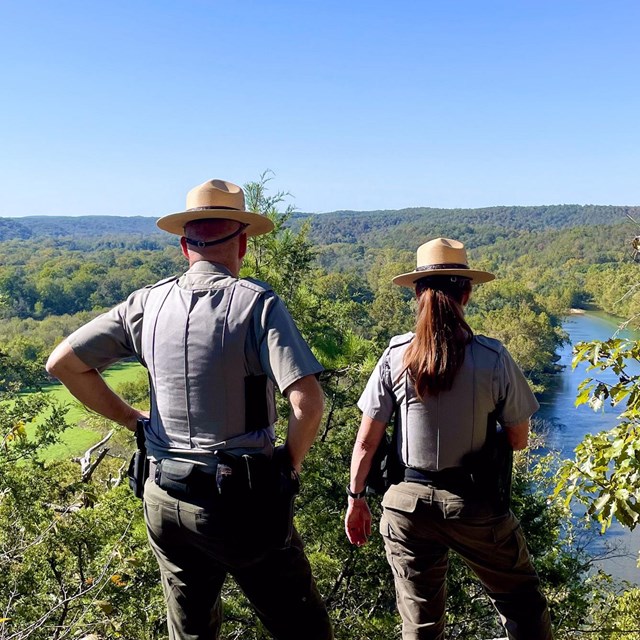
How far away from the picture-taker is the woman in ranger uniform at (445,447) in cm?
207

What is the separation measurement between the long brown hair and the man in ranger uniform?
45 cm

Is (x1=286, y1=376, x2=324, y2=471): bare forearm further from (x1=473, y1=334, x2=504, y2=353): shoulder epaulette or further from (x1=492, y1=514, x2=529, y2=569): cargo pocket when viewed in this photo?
(x1=492, y1=514, x2=529, y2=569): cargo pocket

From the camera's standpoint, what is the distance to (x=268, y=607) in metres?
1.82

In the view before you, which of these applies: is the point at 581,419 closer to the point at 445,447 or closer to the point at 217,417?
the point at 445,447

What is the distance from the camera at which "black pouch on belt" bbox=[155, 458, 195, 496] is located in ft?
5.82

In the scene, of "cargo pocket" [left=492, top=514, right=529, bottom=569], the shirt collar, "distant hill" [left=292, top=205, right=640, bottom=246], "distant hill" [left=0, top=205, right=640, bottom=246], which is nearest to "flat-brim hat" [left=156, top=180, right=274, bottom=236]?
the shirt collar

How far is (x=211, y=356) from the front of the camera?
1.74 meters

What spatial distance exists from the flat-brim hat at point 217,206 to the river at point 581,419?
8069 millimetres

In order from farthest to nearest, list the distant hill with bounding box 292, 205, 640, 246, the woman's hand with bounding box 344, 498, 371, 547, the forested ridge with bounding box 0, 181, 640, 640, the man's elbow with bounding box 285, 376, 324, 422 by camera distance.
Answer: the distant hill with bounding box 292, 205, 640, 246 → the forested ridge with bounding box 0, 181, 640, 640 → the woman's hand with bounding box 344, 498, 371, 547 → the man's elbow with bounding box 285, 376, 324, 422

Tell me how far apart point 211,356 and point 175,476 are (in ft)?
1.15

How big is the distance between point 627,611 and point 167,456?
33.1 feet

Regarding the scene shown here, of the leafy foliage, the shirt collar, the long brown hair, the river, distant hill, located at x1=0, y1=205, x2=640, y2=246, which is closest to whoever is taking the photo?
the shirt collar

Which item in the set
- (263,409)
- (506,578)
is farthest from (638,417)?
(263,409)

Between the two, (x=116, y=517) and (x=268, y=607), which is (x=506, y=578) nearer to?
(x=268, y=607)
